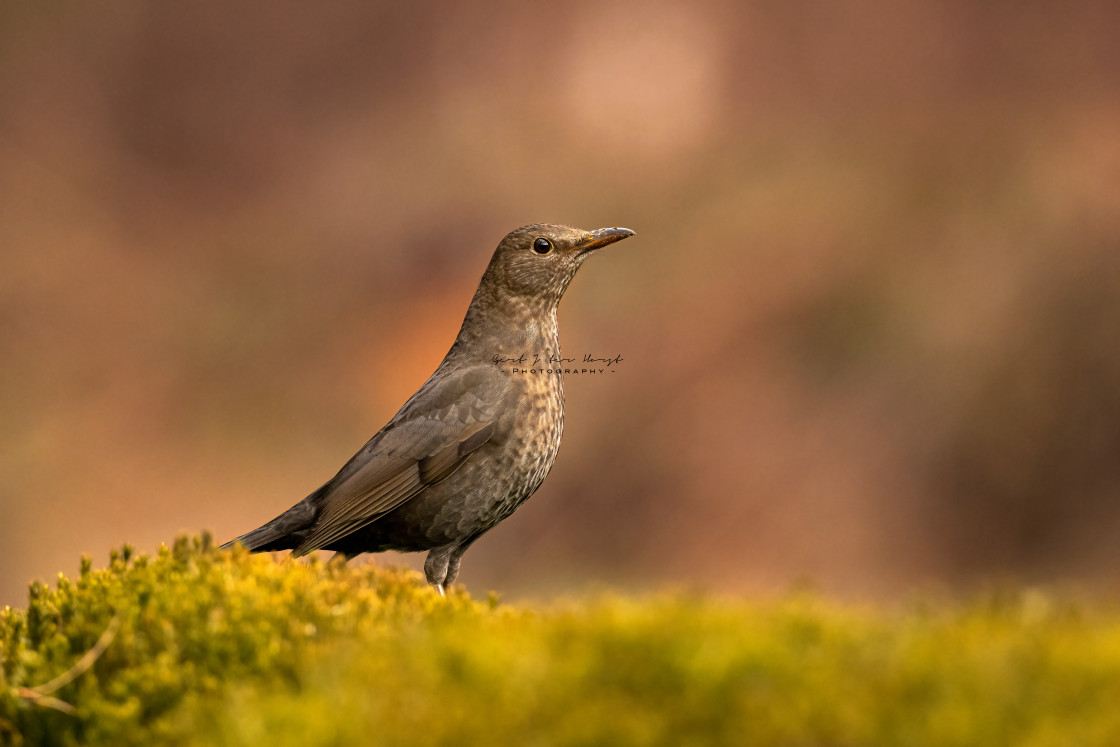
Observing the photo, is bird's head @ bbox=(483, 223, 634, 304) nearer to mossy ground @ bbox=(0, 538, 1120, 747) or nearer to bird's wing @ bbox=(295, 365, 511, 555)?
bird's wing @ bbox=(295, 365, 511, 555)

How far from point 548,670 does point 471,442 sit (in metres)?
2.96

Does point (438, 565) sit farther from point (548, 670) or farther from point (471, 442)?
point (548, 670)

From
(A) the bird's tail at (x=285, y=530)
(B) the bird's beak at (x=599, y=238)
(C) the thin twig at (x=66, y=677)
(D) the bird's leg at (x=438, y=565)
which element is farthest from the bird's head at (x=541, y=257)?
(C) the thin twig at (x=66, y=677)

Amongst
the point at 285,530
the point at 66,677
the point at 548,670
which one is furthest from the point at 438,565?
the point at 548,670

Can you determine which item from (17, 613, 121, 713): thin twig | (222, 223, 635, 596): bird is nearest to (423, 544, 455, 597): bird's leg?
(222, 223, 635, 596): bird

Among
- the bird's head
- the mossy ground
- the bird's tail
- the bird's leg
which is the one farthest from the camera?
the bird's head

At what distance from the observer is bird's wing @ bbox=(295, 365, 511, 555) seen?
588cm

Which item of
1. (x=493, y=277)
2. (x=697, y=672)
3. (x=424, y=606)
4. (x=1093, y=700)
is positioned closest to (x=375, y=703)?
(x=697, y=672)

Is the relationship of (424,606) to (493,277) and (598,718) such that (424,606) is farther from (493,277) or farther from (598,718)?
(493,277)

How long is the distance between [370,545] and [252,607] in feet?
8.03

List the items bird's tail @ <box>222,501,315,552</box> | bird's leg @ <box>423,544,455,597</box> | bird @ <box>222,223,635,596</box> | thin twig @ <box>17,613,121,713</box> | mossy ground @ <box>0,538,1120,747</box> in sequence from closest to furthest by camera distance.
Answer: mossy ground @ <box>0,538,1120,747</box> → thin twig @ <box>17,613,121,713</box> → bird @ <box>222,223,635,596</box> → bird's leg @ <box>423,544,455,597</box> → bird's tail @ <box>222,501,315,552</box>

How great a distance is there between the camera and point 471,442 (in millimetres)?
5867

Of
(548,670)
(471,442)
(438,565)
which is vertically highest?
(471,442)

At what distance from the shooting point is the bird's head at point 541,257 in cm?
630
